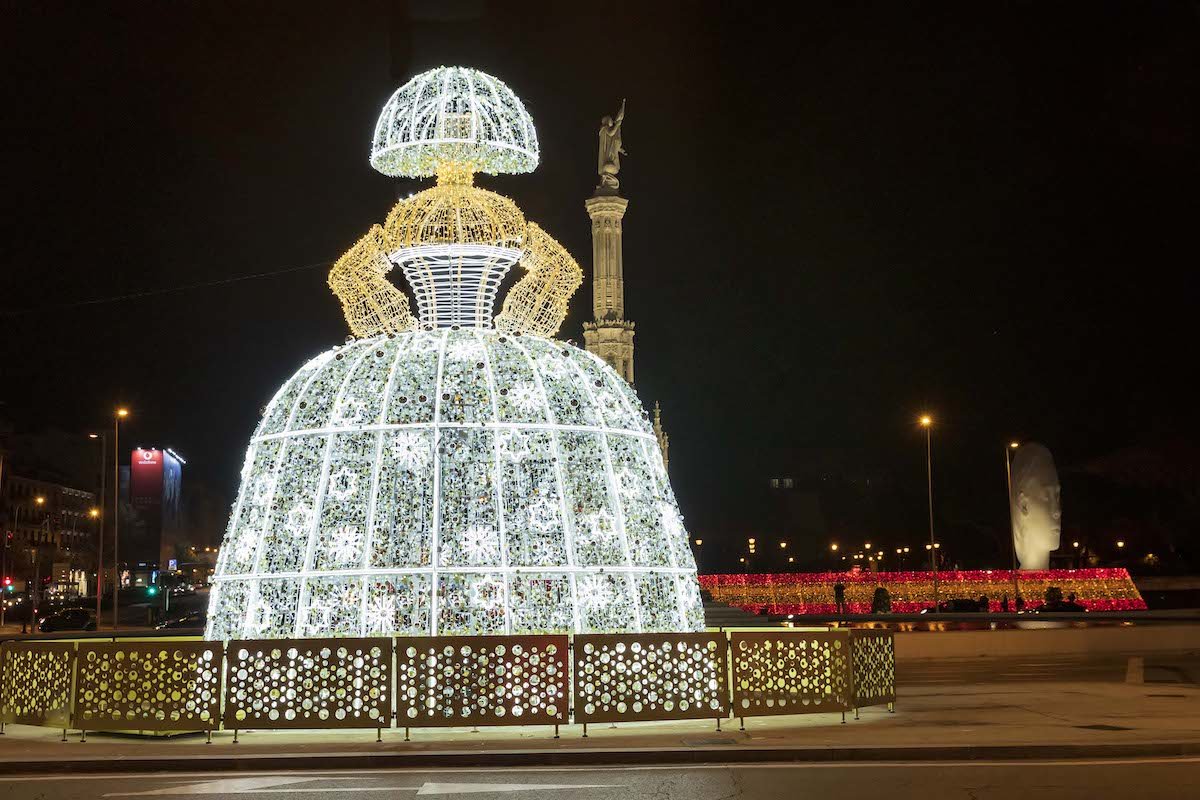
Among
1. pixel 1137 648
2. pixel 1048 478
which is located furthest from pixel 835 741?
pixel 1048 478

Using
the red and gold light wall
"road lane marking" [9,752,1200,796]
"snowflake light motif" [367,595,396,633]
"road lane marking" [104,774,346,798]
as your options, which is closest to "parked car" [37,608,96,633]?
the red and gold light wall

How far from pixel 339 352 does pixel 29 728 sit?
535cm

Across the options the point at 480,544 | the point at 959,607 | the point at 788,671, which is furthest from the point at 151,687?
the point at 959,607

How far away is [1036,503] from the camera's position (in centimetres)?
5181

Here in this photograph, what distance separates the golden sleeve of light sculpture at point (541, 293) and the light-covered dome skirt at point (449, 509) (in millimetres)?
1544

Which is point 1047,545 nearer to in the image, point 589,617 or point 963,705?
point 963,705

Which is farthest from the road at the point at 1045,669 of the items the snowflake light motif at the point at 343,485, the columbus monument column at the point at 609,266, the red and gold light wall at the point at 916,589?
the columbus monument column at the point at 609,266

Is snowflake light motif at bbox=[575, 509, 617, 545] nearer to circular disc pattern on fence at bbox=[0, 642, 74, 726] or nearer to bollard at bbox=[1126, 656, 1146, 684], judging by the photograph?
circular disc pattern on fence at bbox=[0, 642, 74, 726]

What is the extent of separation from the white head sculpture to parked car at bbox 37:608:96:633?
34.0 metres

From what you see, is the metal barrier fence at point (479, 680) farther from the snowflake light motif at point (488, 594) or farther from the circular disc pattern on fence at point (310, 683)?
the snowflake light motif at point (488, 594)

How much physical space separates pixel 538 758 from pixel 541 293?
6.76 meters

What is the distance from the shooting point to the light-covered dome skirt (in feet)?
45.0

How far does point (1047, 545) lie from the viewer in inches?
2063

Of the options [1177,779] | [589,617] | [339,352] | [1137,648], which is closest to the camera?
[1177,779]
